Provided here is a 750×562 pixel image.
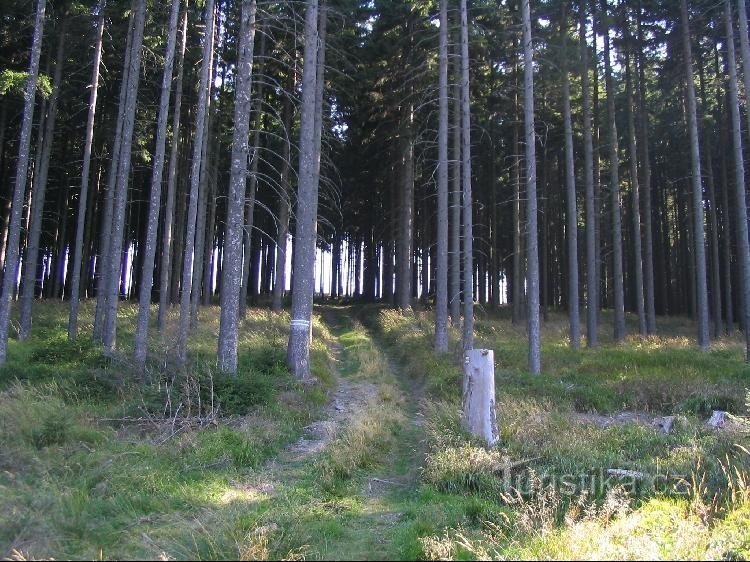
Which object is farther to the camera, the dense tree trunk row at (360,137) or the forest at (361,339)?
the dense tree trunk row at (360,137)

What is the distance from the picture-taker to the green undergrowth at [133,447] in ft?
14.7

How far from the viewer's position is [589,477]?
5988 millimetres

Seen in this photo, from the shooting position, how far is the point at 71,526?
4.59 meters

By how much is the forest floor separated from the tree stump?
1.01 feet

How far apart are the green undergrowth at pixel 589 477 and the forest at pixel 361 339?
1.9 inches

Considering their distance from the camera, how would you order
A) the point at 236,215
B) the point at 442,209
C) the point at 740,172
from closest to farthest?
the point at 236,215 → the point at 740,172 → the point at 442,209

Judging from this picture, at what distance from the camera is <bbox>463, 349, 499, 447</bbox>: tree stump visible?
760 centimetres

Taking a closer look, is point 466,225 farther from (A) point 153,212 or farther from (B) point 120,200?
(B) point 120,200

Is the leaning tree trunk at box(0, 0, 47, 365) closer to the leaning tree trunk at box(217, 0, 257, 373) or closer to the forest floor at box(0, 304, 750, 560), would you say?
the forest floor at box(0, 304, 750, 560)

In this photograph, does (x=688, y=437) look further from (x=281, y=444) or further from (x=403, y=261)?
(x=403, y=261)

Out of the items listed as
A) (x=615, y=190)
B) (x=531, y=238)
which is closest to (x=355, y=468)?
(x=531, y=238)

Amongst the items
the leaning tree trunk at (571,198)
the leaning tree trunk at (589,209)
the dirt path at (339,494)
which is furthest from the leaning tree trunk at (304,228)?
the leaning tree trunk at (589,209)

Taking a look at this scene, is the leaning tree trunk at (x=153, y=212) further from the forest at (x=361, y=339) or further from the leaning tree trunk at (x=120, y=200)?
the leaning tree trunk at (x=120, y=200)

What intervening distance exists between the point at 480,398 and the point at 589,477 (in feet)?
6.62
